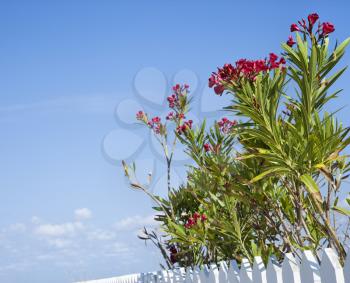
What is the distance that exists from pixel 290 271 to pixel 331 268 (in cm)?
40

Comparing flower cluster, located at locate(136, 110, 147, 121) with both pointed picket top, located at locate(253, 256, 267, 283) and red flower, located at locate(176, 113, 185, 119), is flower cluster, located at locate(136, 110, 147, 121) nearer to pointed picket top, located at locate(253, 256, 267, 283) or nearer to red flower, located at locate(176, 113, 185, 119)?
red flower, located at locate(176, 113, 185, 119)

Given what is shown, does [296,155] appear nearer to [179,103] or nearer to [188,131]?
[188,131]

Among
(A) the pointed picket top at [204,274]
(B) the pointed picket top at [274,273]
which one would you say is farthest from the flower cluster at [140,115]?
(B) the pointed picket top at [274,273]

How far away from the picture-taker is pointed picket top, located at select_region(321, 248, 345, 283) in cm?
245

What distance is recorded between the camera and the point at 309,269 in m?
2.67

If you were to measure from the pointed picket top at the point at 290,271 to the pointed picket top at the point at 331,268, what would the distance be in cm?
29

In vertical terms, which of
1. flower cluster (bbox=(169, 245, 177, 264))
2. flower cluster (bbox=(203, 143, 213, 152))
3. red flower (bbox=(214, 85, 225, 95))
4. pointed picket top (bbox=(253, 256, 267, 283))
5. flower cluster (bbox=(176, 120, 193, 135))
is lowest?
pointed picket top (bbox=(253, 256, 267, 283))

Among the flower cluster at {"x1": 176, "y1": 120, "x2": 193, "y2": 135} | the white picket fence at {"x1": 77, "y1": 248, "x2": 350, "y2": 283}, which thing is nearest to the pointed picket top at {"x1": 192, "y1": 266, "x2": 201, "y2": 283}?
the white picket fence at {"x1": 77, "y1": 248, "x2": 350, "y2": 283}

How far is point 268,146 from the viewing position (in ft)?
11.5

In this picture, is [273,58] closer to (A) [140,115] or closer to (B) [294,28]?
(B) [294,28]

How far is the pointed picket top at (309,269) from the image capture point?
2637mm

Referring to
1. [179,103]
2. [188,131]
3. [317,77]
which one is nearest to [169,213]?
[179,103]

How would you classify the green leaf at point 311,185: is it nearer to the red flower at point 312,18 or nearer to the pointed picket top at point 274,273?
the pointed picket top at point 274,273

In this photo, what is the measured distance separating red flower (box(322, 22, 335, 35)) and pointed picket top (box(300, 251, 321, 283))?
4.42ft
